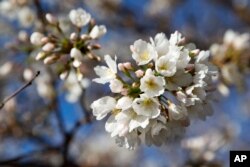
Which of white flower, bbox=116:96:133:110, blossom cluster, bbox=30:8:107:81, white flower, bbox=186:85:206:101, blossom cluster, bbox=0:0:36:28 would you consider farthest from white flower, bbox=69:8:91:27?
blossom cluster, bbox=0:0:36:28

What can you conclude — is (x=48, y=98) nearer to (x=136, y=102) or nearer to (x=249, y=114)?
(x=136, y=102)

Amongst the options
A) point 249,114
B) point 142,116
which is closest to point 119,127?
point 142,116

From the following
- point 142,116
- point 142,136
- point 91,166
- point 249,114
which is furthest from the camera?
point 249,114

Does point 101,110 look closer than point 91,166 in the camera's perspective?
Yes

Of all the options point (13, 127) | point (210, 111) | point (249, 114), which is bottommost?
point (210, 111)

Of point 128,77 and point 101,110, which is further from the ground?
point 128,77

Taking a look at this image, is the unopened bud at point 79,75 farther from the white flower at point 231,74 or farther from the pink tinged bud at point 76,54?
the white flower at point 231,74
